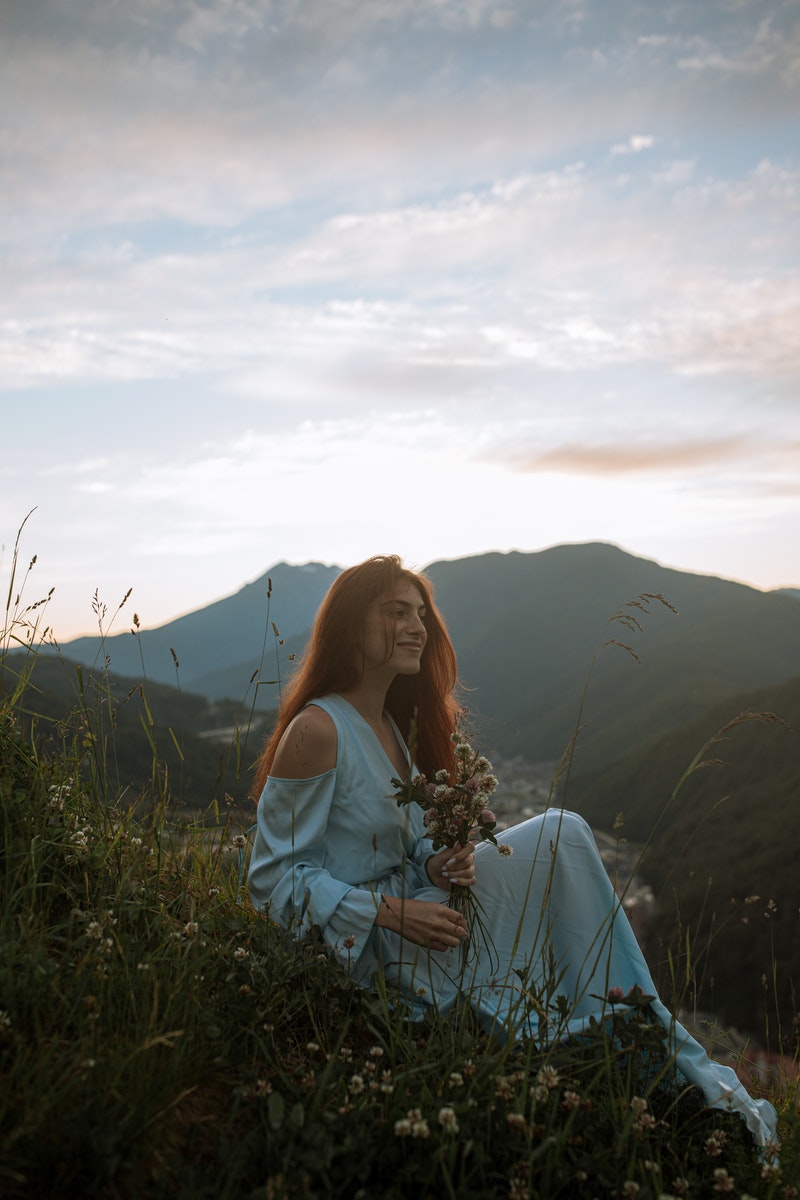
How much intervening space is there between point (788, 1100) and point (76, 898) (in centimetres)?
265

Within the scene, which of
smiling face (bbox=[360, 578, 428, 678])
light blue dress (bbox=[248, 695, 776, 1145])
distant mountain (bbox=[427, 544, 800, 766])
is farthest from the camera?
distant mountain (bbox=[427, 544, 800, 766])

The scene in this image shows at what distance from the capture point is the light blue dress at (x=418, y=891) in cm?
279

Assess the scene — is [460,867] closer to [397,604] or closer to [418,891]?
[418,891]

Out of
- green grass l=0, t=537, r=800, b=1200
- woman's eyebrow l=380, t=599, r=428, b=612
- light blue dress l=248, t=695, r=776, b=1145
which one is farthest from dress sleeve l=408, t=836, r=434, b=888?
woman's eyebrow l=380, t=599, r=428, b=612

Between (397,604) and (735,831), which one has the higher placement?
(397,604)

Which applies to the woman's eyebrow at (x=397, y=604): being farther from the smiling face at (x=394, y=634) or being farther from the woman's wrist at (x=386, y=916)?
the woman's wrist at (x=386, y=916)

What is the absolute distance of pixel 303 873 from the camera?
9.49 feet

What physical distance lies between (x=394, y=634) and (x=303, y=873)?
3.39ft

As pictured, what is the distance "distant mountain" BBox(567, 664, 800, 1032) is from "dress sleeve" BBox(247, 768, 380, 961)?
2721 cm

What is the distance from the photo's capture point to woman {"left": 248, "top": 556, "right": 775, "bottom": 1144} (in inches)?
106

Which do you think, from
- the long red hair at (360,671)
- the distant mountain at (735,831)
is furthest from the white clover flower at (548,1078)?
the distant mountain at (735,831)

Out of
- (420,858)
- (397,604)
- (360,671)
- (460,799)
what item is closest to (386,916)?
(460,799)

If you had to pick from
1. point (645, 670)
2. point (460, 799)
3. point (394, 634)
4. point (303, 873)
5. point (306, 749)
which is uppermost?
point (394, 634)

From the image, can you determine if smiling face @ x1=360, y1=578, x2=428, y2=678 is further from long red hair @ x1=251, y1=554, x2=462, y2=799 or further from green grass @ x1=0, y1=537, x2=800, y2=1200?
green grass @ x1=0, y1=537, x2=800, y2=1200
